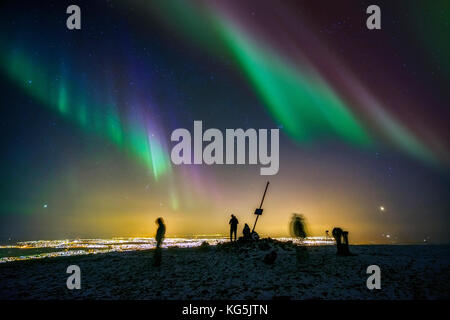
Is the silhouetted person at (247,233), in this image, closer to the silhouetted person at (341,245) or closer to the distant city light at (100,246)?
the distant city light at (100,246)

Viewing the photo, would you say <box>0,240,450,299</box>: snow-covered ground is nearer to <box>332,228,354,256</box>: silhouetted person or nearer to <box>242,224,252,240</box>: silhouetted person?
<box>332,228,354,256</box>: silhouetted person

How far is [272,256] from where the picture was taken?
1603 cm

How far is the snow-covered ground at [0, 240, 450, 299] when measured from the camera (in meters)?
11.1

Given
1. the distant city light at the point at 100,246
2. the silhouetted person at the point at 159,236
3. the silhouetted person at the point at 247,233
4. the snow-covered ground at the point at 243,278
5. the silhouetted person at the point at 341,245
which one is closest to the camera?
the snow-covered ground at the point at 243,278

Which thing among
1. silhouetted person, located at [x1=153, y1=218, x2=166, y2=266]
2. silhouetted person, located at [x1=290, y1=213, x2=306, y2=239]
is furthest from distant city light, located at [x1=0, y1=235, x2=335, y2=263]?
silhouetted person, located at [x1=153, y1=218, x2=166, y2=266]

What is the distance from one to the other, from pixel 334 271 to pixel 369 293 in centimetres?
312

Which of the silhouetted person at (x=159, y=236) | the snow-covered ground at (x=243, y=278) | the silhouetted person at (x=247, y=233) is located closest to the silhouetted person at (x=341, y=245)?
the snow-covered ground at (x=243, y=278)

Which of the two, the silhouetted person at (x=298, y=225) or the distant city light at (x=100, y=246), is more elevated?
the silhouetted person at (x=298, y=225)

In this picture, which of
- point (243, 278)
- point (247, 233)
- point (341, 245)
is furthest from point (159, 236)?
point (341, 245)

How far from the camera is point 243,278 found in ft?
43.9

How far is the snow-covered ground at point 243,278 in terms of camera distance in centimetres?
1110

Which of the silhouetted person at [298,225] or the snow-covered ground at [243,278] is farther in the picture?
the silhouetted person at [298,225]
